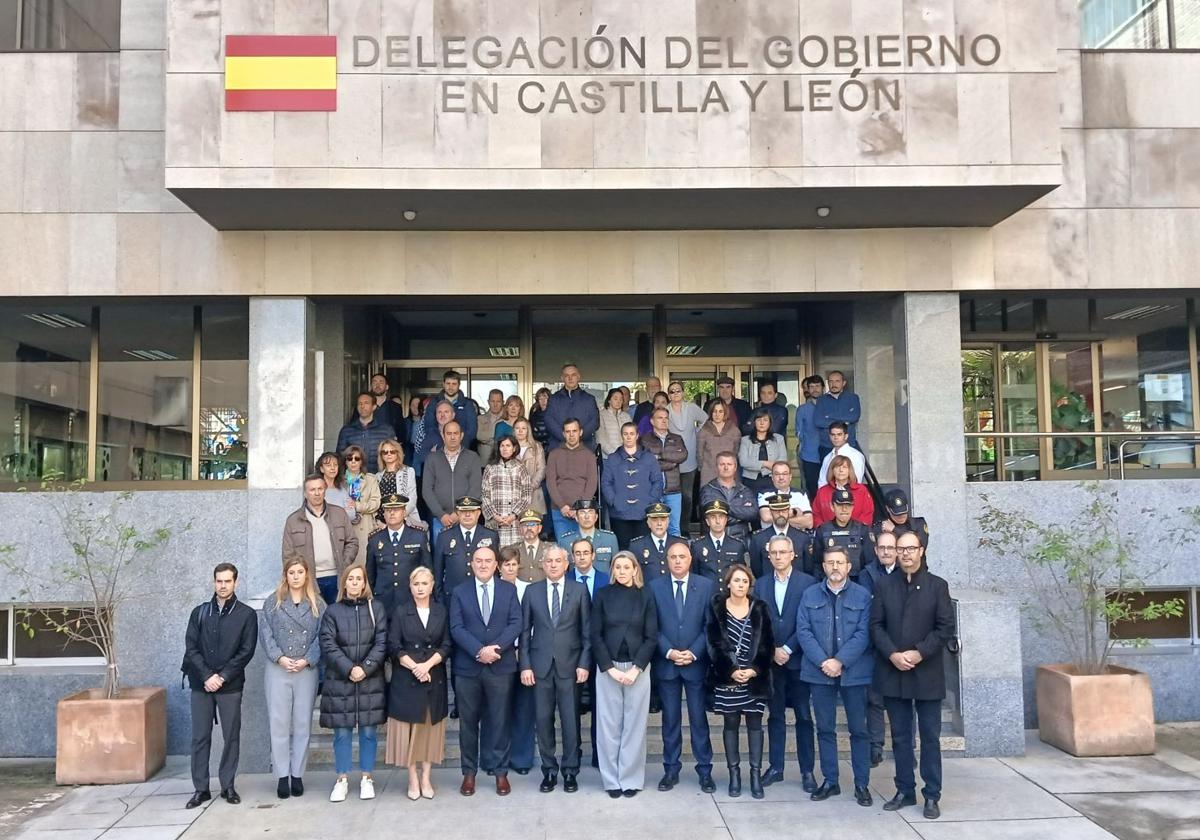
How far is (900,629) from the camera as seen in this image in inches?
287

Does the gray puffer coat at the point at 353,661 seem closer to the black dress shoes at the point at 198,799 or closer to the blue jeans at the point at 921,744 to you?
the black dress shoes at the point at 198,799

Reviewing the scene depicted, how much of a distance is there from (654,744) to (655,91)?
601 cm

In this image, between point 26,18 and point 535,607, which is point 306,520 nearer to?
point 535,607

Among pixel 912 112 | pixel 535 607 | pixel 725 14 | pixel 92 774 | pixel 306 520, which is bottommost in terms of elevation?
pixel 92 774

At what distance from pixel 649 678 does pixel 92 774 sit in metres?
4.92

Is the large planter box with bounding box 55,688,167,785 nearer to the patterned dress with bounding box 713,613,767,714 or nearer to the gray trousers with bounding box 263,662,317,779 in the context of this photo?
the gray trousers with bounding box 263,662,317,779

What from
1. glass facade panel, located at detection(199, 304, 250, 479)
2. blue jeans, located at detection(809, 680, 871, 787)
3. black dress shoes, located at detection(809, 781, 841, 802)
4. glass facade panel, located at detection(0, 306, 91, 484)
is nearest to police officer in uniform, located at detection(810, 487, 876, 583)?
blue jeans, located at detection(809, 680, 871, 787)

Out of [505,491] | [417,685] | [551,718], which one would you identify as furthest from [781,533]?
[417,685]

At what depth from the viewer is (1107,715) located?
352 inches

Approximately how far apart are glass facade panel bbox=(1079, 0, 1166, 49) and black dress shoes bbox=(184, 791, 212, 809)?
11.9 meters

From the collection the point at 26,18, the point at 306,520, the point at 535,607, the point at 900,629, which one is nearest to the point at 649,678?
the point at 535,607

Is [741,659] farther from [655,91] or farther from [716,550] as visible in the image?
[655,91]

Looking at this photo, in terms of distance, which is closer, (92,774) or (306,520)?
(92,774)

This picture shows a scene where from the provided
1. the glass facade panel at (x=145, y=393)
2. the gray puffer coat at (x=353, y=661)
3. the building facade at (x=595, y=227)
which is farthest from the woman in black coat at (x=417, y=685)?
the glass facade panel at (x=145, y=393)
